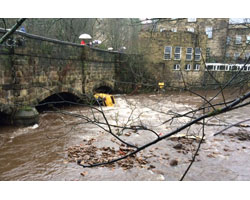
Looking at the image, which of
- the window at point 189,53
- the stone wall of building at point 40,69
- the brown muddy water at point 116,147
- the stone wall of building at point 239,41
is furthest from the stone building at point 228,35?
the window at point 189,53

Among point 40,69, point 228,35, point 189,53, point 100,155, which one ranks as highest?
point 189,53

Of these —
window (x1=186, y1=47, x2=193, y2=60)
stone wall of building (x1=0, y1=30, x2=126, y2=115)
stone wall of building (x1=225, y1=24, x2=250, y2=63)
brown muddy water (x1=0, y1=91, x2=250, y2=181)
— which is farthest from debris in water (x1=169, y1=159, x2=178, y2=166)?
window (x1=186, y1=47, x2=193, y2=60)

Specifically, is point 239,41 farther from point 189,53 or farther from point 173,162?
point 189,53

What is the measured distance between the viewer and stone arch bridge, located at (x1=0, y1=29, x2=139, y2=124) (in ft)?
22.7

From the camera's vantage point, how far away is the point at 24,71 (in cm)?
754

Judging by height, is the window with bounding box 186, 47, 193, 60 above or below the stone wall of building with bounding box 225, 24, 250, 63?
above

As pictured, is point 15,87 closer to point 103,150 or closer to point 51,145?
point 51,145

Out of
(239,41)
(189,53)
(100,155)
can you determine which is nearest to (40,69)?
(100,155)

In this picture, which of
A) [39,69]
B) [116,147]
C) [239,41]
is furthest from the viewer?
[39,69]

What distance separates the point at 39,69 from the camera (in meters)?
8.47

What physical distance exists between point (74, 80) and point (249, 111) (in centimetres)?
819

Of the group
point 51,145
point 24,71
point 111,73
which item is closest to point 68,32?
point 111,73

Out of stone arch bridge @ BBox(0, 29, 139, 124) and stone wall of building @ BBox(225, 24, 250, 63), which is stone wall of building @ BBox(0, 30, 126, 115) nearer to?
stone arch bridge @ BBox(0, 29, 139, 124)

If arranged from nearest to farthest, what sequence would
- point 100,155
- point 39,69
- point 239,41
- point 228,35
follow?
point 239,41
point 228,35
point 100,155
point 39,69
